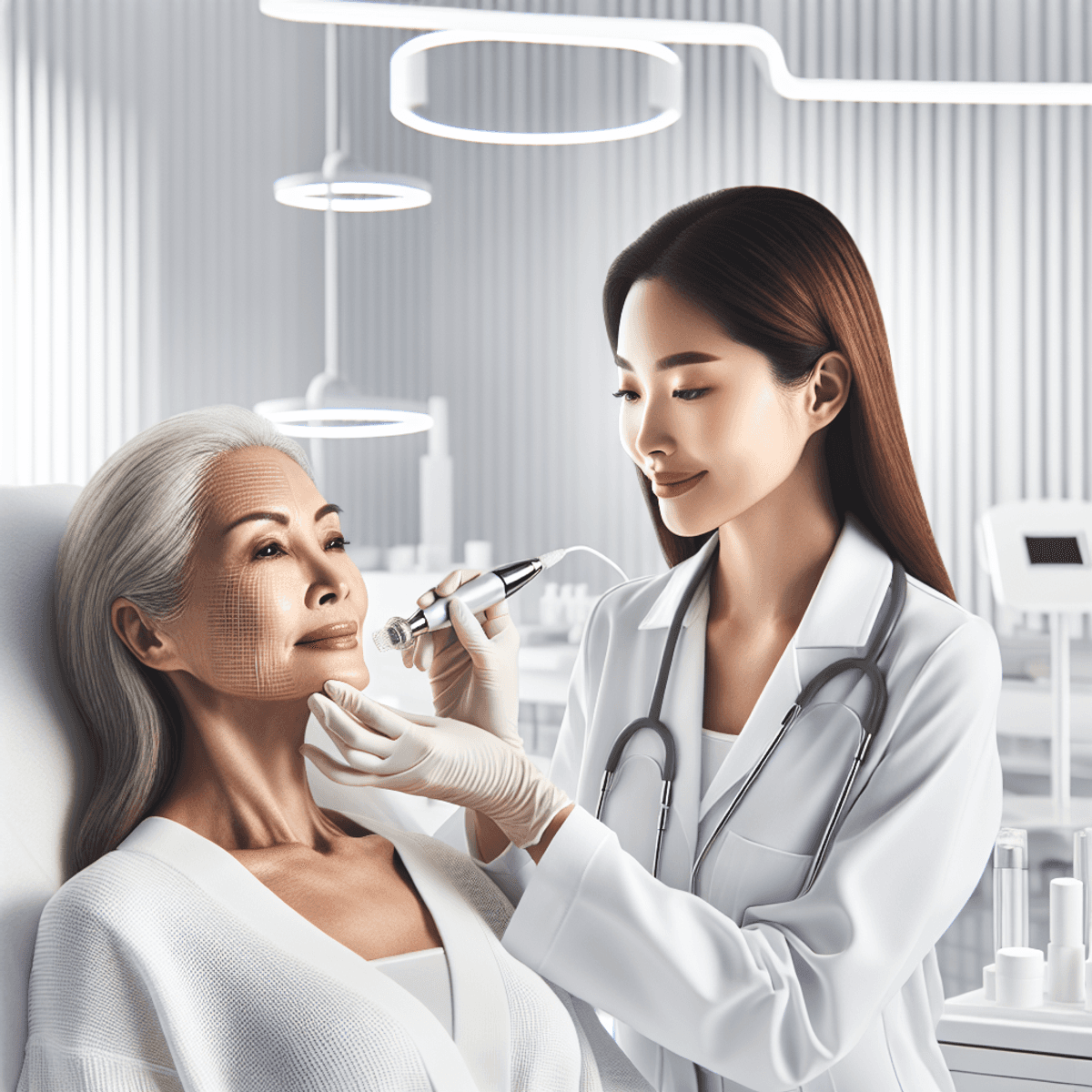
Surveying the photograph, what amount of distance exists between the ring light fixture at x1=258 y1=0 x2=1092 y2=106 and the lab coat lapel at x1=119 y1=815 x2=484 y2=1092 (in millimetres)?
2345

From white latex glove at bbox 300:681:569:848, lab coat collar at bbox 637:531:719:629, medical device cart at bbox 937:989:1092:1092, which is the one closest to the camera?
white latex glove at bbox 300:681:569:848

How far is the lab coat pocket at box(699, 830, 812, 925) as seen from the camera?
107 cm

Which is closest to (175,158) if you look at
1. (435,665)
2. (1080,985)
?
(435,665)

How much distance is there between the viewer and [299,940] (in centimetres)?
88

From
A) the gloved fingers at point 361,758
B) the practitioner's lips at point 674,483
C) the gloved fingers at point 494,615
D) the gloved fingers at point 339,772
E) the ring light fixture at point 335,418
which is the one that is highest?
the ring light fixture at point 335,418

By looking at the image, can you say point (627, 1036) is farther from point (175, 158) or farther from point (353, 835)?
point (175, 158)

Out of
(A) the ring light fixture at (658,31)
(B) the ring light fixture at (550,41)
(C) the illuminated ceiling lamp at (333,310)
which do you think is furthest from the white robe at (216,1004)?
(A) the ring light fixture at (658,31)

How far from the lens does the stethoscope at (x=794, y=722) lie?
1.06 m

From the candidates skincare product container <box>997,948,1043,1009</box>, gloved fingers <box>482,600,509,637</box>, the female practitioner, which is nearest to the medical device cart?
skincare product container <box>997,948,1043,1009</box>

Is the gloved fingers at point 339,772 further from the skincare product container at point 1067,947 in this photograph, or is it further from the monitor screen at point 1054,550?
the monitor screen at point 1054,550

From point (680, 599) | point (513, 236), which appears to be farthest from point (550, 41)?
point (680, 599)

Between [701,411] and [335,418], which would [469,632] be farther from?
[335,418]

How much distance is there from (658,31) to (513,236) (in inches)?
57.0

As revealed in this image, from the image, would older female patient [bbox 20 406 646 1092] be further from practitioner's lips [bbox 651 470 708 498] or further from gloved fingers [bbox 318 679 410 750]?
practitioner's lips [bbox 651 470 708 498]
